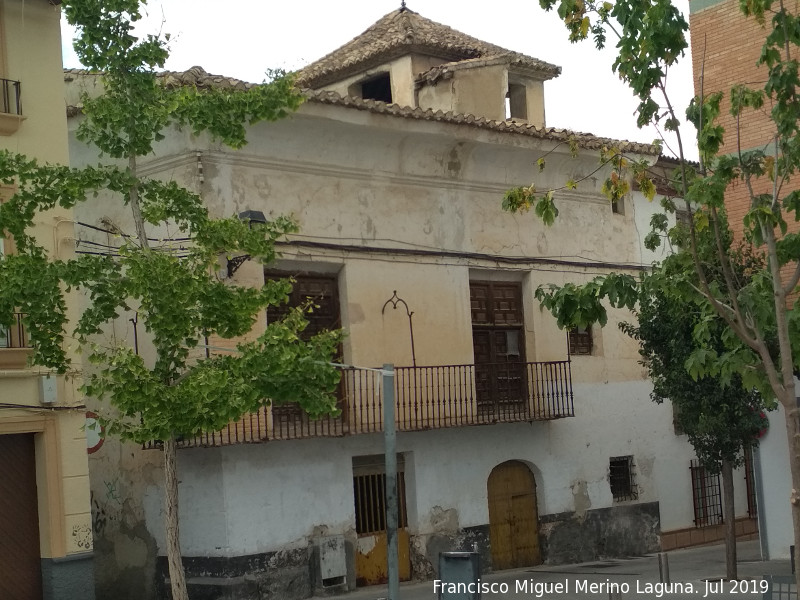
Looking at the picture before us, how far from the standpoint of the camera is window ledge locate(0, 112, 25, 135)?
14586 mm

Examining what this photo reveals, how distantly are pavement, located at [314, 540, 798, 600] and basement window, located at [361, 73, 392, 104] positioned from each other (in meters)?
8.80

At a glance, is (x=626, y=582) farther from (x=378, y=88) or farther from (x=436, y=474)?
(x=378, y=88)

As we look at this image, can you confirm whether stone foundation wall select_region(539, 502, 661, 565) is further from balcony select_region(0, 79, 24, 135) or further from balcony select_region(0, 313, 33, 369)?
balcony select_region(0, 79, 24, 135)

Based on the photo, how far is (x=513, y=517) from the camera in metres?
19.8

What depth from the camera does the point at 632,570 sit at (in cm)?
1897

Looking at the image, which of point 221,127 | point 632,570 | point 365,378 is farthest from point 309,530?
point 221,127

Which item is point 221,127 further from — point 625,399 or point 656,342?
point 625,399

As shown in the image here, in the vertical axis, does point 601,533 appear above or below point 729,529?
below

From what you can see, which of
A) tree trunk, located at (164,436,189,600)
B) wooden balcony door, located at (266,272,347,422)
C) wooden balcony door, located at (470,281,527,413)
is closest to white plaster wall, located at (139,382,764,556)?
wooden balcony door, located at (266,272,347,422)

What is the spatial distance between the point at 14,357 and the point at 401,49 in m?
10.3

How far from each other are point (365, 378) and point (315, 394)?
577 cm

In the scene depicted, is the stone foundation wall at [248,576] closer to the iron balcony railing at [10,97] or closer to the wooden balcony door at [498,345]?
the wooden balcony door at [498,345]

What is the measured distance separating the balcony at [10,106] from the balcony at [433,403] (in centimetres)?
419

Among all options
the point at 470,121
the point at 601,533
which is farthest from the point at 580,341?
the point at 470,121
